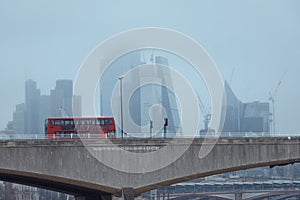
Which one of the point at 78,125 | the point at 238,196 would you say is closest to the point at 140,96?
the point at 238,196

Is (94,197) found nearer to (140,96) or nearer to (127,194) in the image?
(127,194)

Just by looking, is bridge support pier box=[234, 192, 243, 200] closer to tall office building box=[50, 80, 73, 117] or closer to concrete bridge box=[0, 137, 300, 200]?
tall office building box=[50, 80, 73, 117]

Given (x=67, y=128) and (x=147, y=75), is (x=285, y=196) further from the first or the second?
(x=67, y=128)

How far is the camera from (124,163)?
55594mm

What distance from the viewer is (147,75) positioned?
368ft

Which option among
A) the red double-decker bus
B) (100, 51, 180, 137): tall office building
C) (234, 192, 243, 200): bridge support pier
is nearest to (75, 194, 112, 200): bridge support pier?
the red double-decker bus

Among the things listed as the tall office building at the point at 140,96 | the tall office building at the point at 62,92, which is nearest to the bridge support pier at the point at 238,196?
the tall office building at the point at 140,96

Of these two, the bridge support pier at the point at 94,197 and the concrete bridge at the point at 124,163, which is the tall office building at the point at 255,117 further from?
the concrete bridge at the point at 124,163

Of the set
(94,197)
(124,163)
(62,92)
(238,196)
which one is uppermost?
(62,92)

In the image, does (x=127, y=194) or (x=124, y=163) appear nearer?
(x=127, y=194)

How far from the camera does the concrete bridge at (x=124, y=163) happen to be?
172ft

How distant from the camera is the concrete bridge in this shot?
52344mm

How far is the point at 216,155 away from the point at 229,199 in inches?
3072

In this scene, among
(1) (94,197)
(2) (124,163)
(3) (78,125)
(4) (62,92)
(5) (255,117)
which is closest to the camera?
(2) (124,163)
